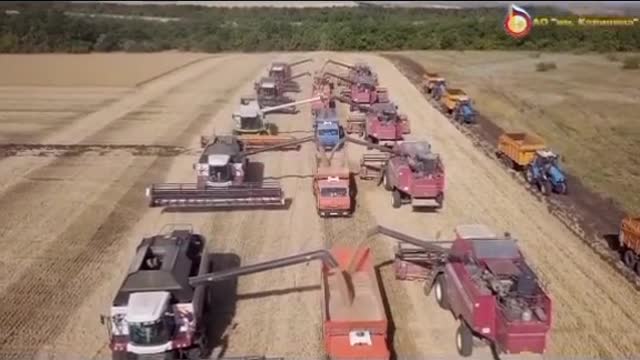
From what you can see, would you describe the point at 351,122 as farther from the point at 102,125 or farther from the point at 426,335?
the point at 426,335

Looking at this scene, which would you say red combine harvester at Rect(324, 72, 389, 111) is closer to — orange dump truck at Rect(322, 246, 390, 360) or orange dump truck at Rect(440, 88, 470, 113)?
orange dump truck at Rect(440, 88, 470, 113)

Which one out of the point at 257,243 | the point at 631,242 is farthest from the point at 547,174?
the point at 257,243

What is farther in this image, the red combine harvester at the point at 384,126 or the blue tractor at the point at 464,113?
the blue tractor at the point at 464,113

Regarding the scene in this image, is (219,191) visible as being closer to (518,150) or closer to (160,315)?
(160,315)

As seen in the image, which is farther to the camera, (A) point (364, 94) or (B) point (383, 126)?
(A) point (364, 94)

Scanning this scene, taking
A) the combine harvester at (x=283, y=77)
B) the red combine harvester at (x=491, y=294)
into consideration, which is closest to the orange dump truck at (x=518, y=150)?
the red combine harvester at (x=491, y=294)

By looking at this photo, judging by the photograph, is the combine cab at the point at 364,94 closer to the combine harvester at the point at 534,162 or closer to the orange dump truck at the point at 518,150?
the orange dump truck at the point at 518,150

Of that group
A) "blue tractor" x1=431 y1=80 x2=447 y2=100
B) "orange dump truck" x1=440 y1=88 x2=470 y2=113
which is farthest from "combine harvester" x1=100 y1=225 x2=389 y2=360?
"blue tractor" x1=431 y1=80 x2=447 y2=100
